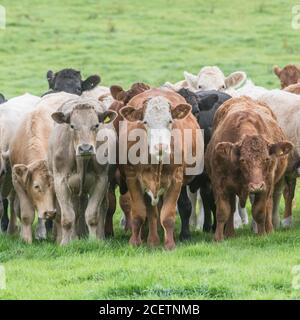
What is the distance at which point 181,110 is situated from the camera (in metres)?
13.3

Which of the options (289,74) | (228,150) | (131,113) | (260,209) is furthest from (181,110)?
(289,74)

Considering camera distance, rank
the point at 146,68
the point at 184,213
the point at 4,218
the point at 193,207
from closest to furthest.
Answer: the point at 184,213 < the point at 4,218 < the point at 193,207 < the point at 146,68

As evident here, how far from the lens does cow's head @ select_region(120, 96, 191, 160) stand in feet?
41.9

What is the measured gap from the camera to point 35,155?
1406cm

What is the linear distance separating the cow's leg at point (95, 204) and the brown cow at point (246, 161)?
125cm

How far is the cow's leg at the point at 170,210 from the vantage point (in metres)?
13.1

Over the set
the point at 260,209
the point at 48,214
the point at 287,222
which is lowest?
the point at 287,222

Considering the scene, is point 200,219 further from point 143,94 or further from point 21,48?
point 21,48

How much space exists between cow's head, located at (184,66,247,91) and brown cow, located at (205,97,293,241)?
391 cm

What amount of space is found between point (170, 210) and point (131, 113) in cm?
116

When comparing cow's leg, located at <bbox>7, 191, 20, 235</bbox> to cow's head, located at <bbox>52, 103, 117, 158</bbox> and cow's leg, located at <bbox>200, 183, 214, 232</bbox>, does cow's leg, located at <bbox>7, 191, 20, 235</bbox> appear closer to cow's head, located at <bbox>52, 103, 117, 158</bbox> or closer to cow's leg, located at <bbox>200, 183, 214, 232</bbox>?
cow's head, located at <bbox>52, 103, 117, 158</bbox>

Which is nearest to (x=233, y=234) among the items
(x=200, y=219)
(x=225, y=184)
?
(x=225, y=184)

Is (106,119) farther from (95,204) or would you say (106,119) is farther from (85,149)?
(95,204)

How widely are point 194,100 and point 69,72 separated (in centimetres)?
274
